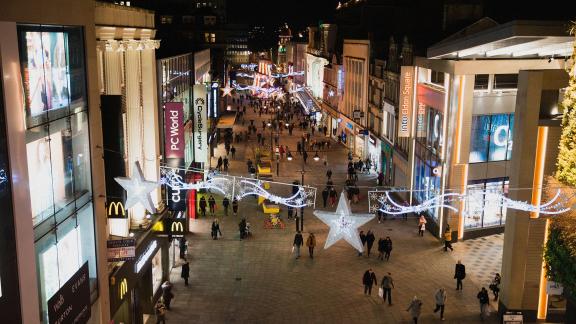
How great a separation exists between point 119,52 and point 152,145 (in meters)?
3.81

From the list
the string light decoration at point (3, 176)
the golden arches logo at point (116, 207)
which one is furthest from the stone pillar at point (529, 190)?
the string light decoration at point (3, 176)

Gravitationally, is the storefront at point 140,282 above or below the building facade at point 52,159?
below

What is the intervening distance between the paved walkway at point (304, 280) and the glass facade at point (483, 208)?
86.5 inches

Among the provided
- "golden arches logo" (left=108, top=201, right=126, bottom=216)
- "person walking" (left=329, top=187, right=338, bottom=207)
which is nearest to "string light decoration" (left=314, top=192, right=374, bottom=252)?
"golden arches logo" (left=108, top=201, right=126, bottom=216)

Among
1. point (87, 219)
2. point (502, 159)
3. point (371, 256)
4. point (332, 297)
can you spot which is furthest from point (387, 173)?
point (87, 219)

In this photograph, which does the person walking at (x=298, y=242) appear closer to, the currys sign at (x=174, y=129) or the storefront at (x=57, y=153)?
the currys sign at (x=174, y=129)

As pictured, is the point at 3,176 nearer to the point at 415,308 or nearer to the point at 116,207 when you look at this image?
the point at 116,207

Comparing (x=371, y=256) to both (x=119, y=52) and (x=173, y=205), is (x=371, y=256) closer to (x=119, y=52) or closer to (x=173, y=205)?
(x=173, y=205)

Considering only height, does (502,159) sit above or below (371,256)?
above

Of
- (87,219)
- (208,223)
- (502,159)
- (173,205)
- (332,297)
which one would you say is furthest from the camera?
(208,223)

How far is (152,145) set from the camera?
2091 centimetres

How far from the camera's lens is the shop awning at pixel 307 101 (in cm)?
7238

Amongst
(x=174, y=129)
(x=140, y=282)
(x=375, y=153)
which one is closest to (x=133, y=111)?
(x=174, y=129)

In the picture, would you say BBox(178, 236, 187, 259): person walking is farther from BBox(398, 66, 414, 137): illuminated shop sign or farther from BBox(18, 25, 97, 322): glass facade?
BBox(398, 66, 414, 137): illuminated shop sign
